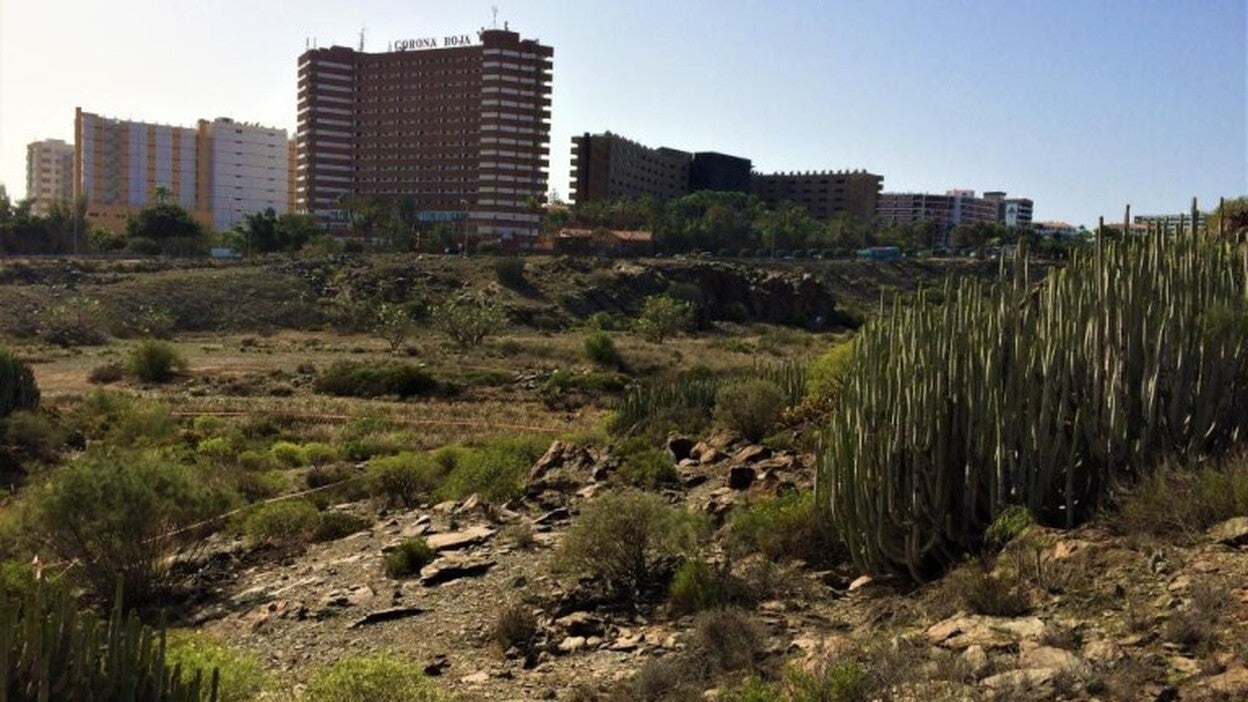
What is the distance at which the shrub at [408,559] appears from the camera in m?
13.5

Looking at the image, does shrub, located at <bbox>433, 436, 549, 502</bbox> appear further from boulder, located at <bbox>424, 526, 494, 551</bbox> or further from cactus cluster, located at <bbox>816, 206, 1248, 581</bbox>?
cactus cluster, located at <bbox>816, 206, 1248, 581</bbox>

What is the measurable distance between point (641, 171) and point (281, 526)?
132 m

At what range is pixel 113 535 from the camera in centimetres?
1374

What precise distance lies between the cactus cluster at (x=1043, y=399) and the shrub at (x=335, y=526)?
336 inches

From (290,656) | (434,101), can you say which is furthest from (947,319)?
(434,101)

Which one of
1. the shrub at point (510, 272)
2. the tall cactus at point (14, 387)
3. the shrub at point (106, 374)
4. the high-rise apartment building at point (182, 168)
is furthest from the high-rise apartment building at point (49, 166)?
the tall cactus at point (14, 387)

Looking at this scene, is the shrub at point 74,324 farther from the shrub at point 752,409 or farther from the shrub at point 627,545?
the shrub at point 627,545

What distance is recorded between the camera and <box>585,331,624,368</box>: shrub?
156 ft

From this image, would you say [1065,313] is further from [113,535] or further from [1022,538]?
[113,535]

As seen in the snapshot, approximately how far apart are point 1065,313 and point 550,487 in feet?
31.4

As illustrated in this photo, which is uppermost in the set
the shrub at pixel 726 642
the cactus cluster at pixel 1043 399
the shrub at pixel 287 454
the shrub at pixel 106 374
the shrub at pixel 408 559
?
the cactus cluster at pixel 1043 399

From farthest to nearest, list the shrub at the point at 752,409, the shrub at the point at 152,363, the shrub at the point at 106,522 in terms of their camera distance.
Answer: the shrub at the point at 152,363, the shrub at the point at 752,409, the shrub at the point at 106,522

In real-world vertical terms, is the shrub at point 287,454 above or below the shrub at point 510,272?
below

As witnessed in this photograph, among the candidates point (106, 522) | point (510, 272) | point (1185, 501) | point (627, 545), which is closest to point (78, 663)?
point (627, 545)
